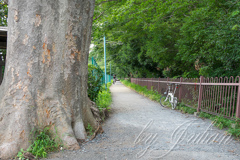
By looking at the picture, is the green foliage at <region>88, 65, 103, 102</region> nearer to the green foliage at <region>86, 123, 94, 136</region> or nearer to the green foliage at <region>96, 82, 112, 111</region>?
the green foliage at <region>96, 82, 112, 111</region>

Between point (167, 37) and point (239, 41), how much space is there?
23.8ft

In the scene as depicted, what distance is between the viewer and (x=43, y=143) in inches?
138

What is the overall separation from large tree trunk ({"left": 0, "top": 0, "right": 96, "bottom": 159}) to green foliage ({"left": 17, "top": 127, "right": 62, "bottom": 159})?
0.34ft

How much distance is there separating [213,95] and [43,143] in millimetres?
5497

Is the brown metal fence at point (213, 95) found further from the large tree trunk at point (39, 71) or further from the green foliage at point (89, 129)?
the large tree trunk at point (39, 71)

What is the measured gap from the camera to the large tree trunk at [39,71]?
345cm

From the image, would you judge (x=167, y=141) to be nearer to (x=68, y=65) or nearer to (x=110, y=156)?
(x=110, y=156)

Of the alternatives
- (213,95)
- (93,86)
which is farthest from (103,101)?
(213,95)

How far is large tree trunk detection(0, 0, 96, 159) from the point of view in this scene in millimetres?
3445

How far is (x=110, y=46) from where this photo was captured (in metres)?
24.9

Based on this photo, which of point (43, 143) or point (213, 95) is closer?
point (43, 143)

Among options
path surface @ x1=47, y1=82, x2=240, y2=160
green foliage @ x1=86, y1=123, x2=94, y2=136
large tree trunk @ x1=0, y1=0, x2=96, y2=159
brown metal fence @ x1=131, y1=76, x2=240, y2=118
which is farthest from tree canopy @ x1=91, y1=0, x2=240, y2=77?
green foliage @ x1=86, y1=123, x2=94, y2=136

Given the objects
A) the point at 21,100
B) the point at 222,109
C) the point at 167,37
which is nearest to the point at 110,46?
the point at 167,37

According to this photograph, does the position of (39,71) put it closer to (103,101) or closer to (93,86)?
(93,86)
